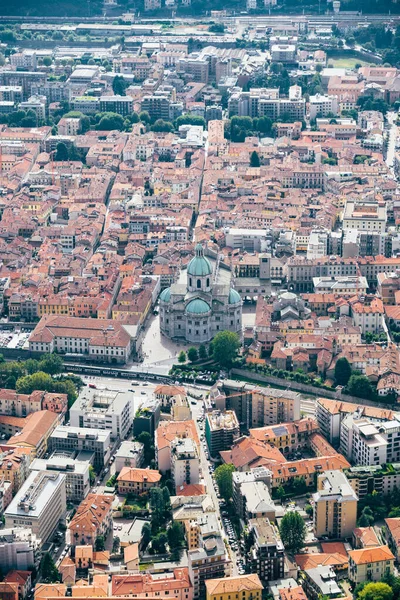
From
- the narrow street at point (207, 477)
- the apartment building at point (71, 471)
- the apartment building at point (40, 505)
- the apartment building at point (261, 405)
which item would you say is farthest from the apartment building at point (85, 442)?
the apartment building at point (261, 405)

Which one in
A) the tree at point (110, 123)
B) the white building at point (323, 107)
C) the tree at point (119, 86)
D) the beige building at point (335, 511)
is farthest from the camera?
the tree at point (119, 86)

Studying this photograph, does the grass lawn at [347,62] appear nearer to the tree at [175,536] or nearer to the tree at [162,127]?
the tree at [162,127]

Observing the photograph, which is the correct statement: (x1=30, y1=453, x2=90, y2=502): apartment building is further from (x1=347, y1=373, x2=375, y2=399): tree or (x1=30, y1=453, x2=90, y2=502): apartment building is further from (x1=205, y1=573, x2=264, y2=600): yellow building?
(x1=347, y1=373, x2=375, y2=399): tree

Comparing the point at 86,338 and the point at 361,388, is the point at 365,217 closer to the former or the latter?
the point at 361,388

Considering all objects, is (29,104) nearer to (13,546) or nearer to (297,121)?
(297,121)

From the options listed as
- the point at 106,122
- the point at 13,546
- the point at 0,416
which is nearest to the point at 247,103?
the point at 106,122

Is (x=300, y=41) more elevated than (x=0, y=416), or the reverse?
(x=300, y=41)

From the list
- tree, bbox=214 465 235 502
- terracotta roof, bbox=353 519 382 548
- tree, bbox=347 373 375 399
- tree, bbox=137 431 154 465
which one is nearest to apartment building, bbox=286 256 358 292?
tree, bbox=347 373 375 399
